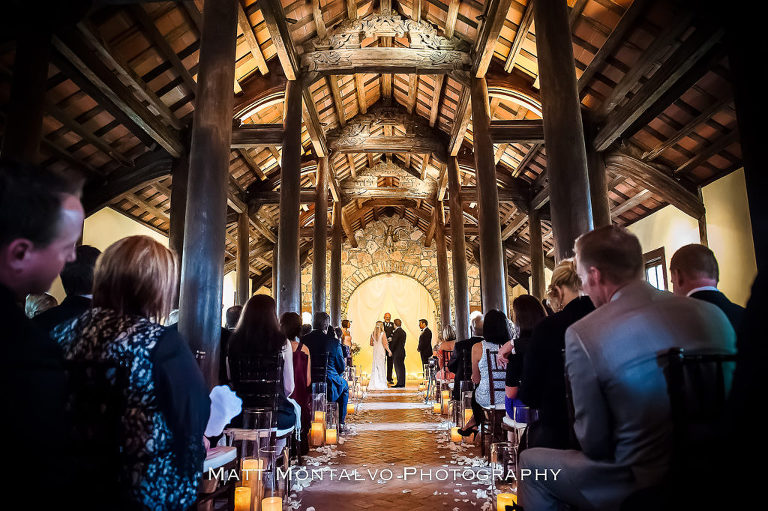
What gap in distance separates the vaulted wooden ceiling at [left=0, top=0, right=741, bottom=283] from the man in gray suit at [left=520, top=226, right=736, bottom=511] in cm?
417

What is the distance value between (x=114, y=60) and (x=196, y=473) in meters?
5.40

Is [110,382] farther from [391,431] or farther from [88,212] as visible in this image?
[88,212]

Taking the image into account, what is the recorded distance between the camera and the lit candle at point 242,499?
2121 millimetres

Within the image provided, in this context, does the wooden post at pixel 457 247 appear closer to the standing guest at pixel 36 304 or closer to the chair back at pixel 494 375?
the chair back at pixel 494 375

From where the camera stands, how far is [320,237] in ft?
32.7

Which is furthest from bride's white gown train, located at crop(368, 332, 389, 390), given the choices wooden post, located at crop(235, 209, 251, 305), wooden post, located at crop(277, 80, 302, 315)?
wooden post, located at crop(277, 80, 302, 315)

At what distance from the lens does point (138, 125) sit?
5934mm

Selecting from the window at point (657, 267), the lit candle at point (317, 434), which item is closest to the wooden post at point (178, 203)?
the lit candle at point (317, 434)

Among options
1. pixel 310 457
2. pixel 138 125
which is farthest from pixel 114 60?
pixel 310 457

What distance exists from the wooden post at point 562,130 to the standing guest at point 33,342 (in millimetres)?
3114

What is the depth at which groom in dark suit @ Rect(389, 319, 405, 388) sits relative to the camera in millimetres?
10812

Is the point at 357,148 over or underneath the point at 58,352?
over

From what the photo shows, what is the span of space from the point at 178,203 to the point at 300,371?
14.2 feet

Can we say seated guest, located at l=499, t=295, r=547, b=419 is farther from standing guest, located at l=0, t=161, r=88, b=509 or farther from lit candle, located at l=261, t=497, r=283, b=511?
standing guest, located at l=0, t=161, r=88, b=509
